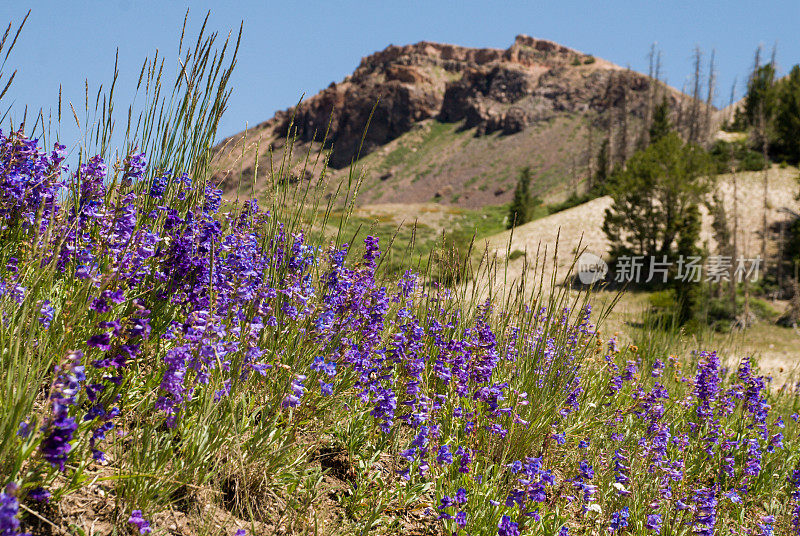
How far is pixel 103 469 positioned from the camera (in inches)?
81.7

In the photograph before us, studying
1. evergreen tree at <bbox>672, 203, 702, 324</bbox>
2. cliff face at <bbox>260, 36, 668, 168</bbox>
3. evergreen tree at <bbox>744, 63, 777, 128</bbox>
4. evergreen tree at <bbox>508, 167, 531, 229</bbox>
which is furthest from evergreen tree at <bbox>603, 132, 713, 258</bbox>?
cliff face at <bbox>260, 36, 668, 168</bbox>

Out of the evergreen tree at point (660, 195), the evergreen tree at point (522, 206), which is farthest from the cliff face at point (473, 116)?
the evergreen tree at point (660, 195)

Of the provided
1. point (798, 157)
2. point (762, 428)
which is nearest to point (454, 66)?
point (798, 157)

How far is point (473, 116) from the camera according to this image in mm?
109000

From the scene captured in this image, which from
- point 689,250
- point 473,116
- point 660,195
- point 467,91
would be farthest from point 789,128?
point 467,91

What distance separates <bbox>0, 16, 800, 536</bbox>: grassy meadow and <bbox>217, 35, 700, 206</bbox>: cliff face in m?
68.3

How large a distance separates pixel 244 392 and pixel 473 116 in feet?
370

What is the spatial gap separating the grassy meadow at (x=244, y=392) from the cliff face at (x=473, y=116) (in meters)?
68.3

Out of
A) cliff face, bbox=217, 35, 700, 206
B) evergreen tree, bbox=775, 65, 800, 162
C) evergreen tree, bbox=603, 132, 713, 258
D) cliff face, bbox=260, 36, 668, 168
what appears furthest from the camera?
cliff face, bbox=260, 36, 668, 168

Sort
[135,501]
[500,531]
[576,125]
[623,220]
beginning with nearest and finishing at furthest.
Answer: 1. [135,501]
2. [500,531]
3. [623,220]
4. [576,125]

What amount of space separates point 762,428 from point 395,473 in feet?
11.0

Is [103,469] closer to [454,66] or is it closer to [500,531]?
[500,531]

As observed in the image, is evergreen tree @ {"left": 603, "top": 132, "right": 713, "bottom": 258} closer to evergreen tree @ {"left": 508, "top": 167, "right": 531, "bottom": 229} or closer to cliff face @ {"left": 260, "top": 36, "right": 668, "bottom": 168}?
evergreen tree @ {"left": 508, "top": 167, "right": 531, "bottom": 229}

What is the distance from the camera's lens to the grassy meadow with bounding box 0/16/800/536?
6.25ft
